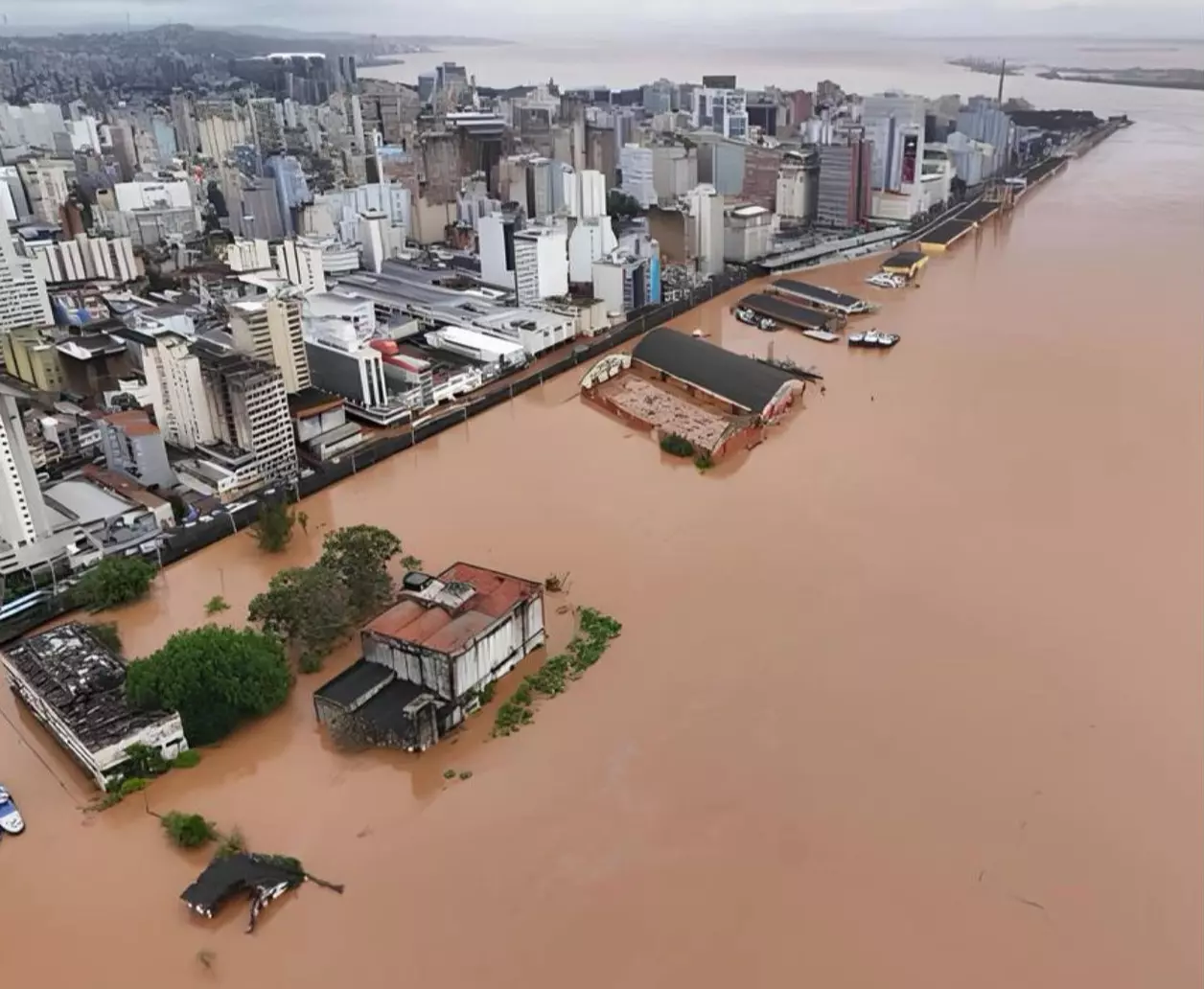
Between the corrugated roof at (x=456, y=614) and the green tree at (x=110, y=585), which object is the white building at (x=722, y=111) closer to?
the corrugated roof at (x=456, y=614)

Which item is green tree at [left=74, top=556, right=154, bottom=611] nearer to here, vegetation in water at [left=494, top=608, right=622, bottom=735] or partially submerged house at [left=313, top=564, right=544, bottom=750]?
partially submerged house at [left=313, top=564, right=544, bottom=750]

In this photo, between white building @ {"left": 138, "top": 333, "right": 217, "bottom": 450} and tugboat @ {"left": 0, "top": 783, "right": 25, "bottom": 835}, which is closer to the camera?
tugboat @ {"left": 0, "top": 783, "right": 25, "bottom": 835}

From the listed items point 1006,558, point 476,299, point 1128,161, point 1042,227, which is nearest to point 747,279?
point 476,299

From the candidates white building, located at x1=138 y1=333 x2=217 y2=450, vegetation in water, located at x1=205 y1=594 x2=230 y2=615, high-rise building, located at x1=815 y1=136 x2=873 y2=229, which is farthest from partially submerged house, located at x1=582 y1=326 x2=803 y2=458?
high-rise building, located at x1=815 y1=136 x2=873 y2=229

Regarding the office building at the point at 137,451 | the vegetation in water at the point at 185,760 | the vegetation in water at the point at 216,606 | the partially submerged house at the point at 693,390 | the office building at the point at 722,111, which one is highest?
the office building at the point at 722,111

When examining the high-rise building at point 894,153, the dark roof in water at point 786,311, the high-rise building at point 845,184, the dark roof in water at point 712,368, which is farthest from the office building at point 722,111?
the dark roof in water at point 712,368

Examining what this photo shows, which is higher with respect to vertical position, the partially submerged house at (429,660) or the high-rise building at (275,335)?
the high-rise building at (275,335)
